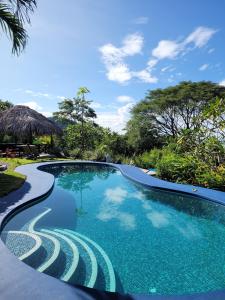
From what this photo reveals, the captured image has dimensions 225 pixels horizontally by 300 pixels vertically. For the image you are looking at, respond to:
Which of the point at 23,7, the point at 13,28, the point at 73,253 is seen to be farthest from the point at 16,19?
the point at 73,253

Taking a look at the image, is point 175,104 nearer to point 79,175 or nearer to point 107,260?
point 79,175

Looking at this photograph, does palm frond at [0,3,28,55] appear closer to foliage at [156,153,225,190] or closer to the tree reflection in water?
the tree reflection in water

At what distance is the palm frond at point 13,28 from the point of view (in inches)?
277

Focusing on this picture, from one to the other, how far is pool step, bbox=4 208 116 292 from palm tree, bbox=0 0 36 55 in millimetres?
5205

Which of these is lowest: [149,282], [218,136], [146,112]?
[149,282]

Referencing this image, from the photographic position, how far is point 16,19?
7.18 metres

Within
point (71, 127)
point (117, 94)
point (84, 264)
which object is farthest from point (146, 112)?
point (84, 264)

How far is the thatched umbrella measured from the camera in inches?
702

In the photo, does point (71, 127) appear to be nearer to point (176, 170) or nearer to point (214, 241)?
point (176, 170)

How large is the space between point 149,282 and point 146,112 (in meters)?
21.6

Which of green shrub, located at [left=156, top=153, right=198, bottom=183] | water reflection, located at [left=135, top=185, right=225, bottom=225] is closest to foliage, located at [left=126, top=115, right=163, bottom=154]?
green shrub, located at [left=156, top=153, right=198, bottom=183]

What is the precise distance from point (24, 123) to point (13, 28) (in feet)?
36.7

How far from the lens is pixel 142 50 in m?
15.3

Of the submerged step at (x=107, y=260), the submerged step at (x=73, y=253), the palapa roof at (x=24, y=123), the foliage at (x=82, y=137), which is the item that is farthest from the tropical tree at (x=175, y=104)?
the submerged step at (x=73, y=253)
